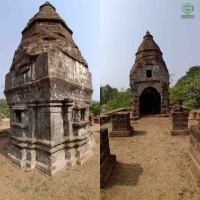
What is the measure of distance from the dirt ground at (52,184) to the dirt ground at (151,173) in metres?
0.46

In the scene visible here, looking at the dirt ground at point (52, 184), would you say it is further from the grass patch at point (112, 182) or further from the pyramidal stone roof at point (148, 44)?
the pyramidal stone roof at point (148, 44)

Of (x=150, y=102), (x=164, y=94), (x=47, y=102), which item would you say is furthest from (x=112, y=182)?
(x=150, y=102)

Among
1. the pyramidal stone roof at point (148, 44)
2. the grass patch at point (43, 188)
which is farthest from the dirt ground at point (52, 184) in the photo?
the pyramidal stone roof at point (148, 44)

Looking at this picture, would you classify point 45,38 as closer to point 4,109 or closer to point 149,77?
point 149,77

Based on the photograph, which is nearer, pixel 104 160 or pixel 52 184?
pixel 52 184

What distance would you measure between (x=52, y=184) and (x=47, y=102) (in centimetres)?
179

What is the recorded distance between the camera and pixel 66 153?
4289mm

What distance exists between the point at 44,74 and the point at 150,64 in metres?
8.98

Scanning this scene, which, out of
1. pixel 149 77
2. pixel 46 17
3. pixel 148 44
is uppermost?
pixel 148 44

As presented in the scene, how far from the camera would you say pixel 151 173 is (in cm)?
370

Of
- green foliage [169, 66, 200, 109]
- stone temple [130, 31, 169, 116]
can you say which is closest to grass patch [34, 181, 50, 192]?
stone temple [130, 31, 169, 116]

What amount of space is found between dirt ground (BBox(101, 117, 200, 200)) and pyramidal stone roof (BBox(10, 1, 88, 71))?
127 inches

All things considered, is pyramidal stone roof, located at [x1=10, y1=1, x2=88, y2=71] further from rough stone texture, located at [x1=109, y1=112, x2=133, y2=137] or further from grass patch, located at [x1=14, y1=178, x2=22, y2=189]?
grass patch, located at [x1=14, y1=178, x2=22, y2=189]

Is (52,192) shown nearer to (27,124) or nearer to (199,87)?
(27,124)
